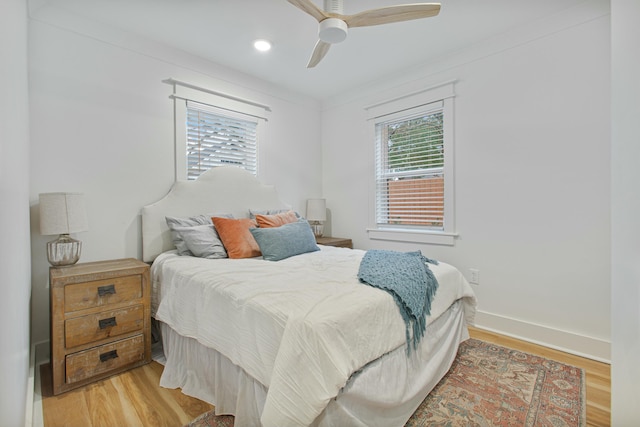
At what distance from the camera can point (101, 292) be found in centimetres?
194

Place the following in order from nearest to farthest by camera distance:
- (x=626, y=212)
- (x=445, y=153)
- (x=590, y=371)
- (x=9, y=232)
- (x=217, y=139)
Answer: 1. (x=9, y=232)
2. (x=626, y=212)
3. (x=590, y=371)
4. (x=445, y=153)
5. (x=217, y=139)

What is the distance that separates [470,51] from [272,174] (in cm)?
241

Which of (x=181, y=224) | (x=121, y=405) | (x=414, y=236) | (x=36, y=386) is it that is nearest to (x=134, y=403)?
(x=121, y=405)

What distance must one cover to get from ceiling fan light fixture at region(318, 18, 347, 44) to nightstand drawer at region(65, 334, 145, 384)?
233 centimetres

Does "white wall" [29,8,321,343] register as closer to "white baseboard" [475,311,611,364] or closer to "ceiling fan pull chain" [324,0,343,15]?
"ceiling fan pull chain" [324,0,343,15]

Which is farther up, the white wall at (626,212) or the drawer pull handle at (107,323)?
the white wall at (626,212)

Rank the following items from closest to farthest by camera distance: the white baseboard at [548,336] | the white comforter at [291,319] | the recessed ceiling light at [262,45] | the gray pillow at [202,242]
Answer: the white comforter at [291,319]
the white baseboard at [548,336]
the gray pillow at [202,242]
the recessed ceiling light at [262,45]

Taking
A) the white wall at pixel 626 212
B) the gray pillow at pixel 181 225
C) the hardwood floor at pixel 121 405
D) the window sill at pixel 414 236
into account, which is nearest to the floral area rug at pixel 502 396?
the hardwood floor at pixel 121 405

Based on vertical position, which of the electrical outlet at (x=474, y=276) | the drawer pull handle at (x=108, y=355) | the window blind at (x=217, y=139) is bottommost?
the drawer pull handle at (x=108, y=355)

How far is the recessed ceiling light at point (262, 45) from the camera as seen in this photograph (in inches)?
106

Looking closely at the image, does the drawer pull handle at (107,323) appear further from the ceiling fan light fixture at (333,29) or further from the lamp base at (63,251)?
the ceiling fan light fixture at (333,29)

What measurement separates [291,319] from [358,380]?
38 cm

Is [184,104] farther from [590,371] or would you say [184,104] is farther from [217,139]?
[590,371]

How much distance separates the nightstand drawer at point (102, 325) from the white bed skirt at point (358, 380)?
0.76 feet
